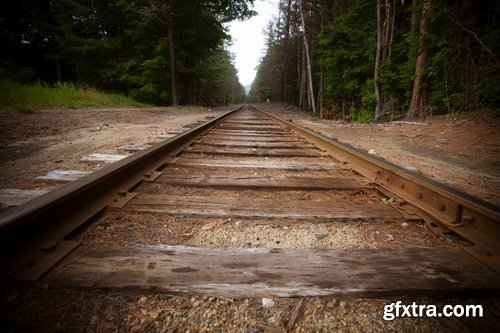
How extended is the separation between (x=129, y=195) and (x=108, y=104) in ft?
36.9

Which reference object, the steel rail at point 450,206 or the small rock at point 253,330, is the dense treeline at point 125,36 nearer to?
the steel rail at point 450,206

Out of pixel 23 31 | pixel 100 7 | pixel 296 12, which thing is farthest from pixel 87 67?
pixel 296 12

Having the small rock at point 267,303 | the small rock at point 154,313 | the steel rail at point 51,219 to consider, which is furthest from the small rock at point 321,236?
the steel rail at point 51,219

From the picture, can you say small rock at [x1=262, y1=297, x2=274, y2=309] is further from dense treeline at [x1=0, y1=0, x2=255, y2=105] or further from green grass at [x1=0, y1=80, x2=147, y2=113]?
dense treeline at [x1=0, y1=0, x2=255, y2=105]

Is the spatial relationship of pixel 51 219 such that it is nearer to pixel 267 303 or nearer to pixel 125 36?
pixel 267 303

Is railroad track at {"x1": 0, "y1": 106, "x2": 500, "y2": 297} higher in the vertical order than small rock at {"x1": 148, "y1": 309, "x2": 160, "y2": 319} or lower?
higher

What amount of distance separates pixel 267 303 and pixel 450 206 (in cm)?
126

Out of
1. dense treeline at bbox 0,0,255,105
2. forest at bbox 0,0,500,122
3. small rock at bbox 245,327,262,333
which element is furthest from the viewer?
dense treeline at bbox 0,0,255,105

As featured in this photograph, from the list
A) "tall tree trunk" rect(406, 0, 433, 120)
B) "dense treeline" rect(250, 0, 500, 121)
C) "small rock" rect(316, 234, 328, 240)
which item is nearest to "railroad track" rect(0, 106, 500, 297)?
"small rock" rect(316, 234, 328, 240)

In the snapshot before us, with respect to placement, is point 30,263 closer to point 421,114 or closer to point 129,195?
point 129,195

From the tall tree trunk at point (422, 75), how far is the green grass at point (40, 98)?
1069 cm

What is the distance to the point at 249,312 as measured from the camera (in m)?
0.89

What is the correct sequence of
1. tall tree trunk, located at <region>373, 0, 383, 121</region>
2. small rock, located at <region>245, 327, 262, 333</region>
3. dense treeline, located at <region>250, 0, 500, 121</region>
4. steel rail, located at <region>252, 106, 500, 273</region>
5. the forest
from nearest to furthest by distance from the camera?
small rock, located at <region>245, 327, 262, 333</region> → steel rail, located at <region>252, 106, 500, 273</region> → dense treeline, located at <region>250, 0, 500, 121</region> → the forest → tall tree trunk, located at <region>373, 0, 383, 121</region>

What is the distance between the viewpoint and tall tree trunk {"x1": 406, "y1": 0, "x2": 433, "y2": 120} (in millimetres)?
7719
